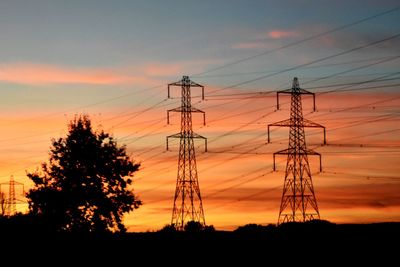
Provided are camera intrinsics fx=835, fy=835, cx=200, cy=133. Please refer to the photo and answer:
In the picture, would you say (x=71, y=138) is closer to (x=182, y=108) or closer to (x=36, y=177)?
(x=36, y=177)

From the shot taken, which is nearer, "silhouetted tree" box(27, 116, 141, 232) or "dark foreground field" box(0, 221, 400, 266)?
"dark foreground field" box(0, 221, 400, 266)

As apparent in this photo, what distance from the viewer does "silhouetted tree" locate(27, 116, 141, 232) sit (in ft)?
314

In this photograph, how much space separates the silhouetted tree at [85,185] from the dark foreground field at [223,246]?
16549 mm

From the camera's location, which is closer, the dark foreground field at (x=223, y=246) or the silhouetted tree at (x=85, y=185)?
the dark foreground field at (x=223, y=246)

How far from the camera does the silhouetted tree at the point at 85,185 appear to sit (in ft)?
314

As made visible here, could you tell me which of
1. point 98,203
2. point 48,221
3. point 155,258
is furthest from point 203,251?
point 98,203

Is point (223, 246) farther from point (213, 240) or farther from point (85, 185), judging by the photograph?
point (85, 185)

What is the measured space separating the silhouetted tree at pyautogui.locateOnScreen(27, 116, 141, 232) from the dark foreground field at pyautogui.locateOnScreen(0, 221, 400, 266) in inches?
652

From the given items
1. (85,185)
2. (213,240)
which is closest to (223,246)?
(213,240)

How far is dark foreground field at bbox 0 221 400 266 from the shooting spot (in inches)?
2350

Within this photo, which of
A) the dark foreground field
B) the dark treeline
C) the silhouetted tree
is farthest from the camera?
the silhouetted tree

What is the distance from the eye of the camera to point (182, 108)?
9050 centimetres

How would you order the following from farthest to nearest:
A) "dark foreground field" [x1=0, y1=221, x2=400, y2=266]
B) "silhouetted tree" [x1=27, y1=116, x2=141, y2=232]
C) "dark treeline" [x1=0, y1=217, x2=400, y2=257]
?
1. "silhouetted tree" [x1=27, y1=116, x2=141, y2=232]
2. "dark treeline" [x1=0, y1=217, x2=400, y2=257]
3. "dark foreground field" [x1=0, y1=221, x2=400, y2=266]

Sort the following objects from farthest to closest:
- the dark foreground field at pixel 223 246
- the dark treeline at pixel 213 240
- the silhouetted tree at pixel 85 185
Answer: the silhouetted tree at pixel 85 185
the dark treeline at pixel 213 240
the dark foreground field at pixel 223 246
